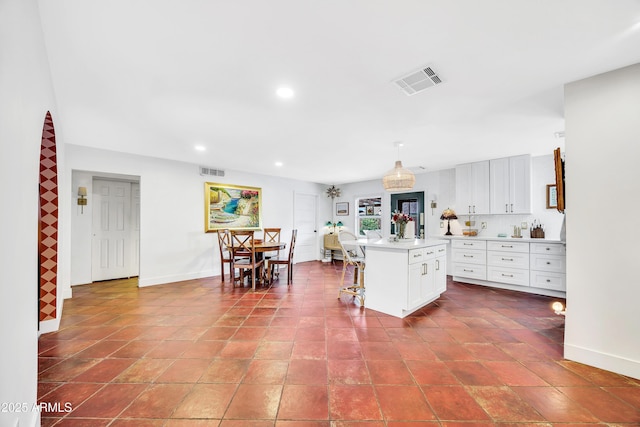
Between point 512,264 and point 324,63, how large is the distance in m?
4.44

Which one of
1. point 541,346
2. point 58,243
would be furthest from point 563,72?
point 58,243

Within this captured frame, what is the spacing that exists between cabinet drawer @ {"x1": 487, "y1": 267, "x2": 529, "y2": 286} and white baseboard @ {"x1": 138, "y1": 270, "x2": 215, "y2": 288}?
5.38m

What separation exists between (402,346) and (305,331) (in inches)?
38.1

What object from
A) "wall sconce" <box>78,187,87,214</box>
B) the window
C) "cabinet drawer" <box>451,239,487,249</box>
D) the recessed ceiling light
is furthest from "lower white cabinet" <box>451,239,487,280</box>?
"wall sconce" <box>78,187,87,214</box>

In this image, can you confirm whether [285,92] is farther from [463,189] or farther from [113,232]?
[113,232]

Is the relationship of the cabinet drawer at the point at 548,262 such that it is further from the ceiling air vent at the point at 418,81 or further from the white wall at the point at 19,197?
the white wall at the point at 19,197

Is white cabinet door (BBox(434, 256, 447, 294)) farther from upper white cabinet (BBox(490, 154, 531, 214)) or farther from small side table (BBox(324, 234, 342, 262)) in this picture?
small side table (BBox(324, 234, 342, 262))

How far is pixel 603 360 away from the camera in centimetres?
195

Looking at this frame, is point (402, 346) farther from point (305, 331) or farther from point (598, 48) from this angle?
point (598, 48)

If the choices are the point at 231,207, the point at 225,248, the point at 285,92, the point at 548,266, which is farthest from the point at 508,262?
the point at 231,207

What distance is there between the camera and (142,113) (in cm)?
270

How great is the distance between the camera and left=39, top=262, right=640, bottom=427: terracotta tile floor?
4.95 feet

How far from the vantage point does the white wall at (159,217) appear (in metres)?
4.20

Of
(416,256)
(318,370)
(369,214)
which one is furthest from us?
(369,214)
